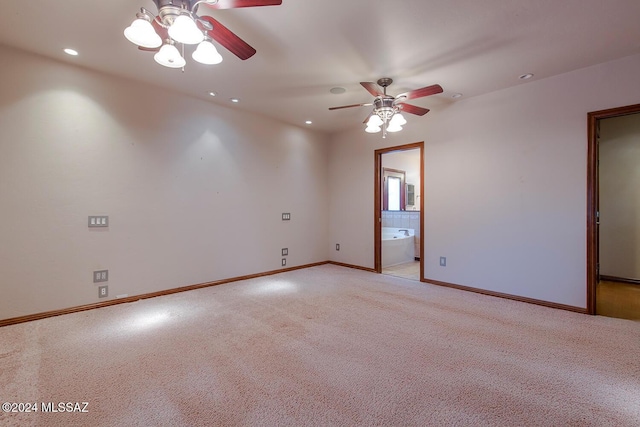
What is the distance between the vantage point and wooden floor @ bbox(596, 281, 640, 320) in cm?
304

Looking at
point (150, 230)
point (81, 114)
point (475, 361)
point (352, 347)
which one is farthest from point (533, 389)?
point (81, 114)

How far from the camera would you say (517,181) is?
3469 millimetres

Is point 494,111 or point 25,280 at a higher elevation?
point 494,111

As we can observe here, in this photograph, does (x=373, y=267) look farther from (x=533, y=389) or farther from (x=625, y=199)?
(x=625, y=199)

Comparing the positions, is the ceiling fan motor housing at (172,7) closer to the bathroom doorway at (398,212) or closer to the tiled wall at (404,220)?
the bathroom doorway at (398,212)

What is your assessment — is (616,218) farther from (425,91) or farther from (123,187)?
(123,187)

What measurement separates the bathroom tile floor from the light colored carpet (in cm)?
151

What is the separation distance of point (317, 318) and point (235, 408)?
1.36 meters

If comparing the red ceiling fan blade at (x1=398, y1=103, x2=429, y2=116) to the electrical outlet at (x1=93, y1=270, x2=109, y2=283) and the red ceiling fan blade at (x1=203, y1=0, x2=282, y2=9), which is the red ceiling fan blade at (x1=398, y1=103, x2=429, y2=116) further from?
the electrical outlet at (x1=93, y1=270, x2=109, y2=283)

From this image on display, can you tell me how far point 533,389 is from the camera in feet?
5.72

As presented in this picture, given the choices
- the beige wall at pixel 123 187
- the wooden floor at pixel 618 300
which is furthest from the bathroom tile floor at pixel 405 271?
the wooden floor at pixel 618 300

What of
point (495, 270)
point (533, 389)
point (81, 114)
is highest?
point (81, 114)

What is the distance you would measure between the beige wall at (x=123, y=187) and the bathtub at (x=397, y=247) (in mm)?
2019

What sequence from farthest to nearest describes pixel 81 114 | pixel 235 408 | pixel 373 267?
pixel 373 267 < pixel 81 114 < pixel 235 408
